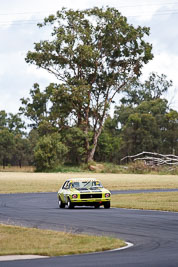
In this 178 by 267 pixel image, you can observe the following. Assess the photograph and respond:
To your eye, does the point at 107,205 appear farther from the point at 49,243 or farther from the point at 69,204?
the point at 49,243

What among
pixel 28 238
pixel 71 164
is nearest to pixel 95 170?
pixel 71 164

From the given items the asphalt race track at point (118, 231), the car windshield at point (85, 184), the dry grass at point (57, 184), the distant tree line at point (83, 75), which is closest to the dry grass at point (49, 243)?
the asphalt race track at point (118, 231)

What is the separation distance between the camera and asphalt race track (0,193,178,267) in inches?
457

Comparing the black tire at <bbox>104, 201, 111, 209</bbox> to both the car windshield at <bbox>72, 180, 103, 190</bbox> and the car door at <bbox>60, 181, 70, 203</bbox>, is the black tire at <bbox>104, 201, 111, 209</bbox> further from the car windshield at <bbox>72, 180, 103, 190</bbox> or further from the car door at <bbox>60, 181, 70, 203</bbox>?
the car door at <bbox>60, 181, 70, 203</bbox>

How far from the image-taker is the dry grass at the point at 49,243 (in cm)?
1333

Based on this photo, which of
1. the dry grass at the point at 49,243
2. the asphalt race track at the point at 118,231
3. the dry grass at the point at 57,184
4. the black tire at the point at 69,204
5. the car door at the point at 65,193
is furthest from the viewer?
the dry grass at the point at 57,184

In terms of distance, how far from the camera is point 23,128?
5212 inches

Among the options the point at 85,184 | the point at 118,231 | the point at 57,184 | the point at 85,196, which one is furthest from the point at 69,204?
the point at 57,184

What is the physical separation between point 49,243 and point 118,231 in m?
3.57

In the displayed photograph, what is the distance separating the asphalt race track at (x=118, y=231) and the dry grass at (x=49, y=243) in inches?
Answer: 21.7

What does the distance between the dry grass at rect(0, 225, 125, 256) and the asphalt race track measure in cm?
55

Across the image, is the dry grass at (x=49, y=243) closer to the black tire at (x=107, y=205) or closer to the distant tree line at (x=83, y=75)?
the black tire at (x=107, y=205)

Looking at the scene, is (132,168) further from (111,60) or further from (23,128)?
(23,128)

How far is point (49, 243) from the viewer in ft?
48.1
